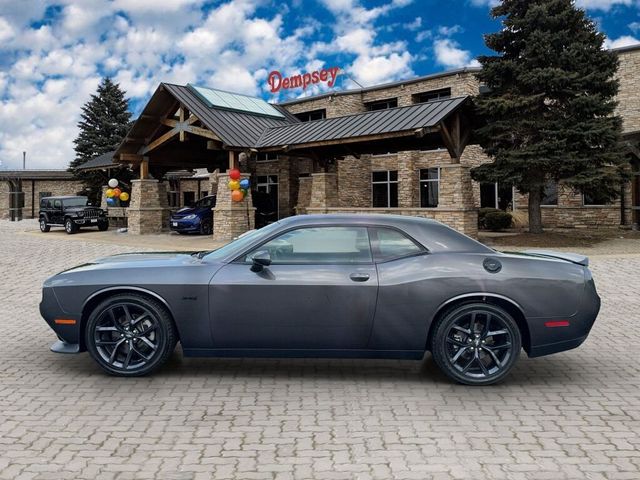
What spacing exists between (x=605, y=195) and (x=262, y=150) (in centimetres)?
1224

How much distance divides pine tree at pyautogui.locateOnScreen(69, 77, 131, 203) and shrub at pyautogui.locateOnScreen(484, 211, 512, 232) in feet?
99.2

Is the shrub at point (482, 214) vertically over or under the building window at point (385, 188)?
under

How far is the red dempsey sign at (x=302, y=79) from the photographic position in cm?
3619

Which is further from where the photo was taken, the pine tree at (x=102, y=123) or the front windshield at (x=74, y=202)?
the pine tree at (x=102, y=123)

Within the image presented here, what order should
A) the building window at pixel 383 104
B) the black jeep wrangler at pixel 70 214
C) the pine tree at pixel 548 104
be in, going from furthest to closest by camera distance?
the building window at pixel 383 104 < the black jeep wrangler at pixel 70 214 < the pine tree at pixel 548 104

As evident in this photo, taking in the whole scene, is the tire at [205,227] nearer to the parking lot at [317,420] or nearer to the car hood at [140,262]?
the parking lot at [317,420]

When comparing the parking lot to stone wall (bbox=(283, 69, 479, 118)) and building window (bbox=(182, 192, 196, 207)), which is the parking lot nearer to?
stone wall (bbox=(283, 69, 479, 118))

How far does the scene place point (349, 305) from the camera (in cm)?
489

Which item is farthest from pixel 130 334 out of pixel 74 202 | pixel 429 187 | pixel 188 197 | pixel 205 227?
pixel 188 197

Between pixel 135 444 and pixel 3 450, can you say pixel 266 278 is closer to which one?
pixel 135 444

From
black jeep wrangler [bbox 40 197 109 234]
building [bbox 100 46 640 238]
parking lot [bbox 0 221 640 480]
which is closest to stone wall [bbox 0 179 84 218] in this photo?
black jeep wrangler [bbox 40 197 109 234]

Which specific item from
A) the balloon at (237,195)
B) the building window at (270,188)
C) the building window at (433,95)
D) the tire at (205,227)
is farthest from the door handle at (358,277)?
the building window at (433,95)

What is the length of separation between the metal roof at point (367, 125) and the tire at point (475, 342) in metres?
13.4

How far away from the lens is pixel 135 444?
12.2 feet
